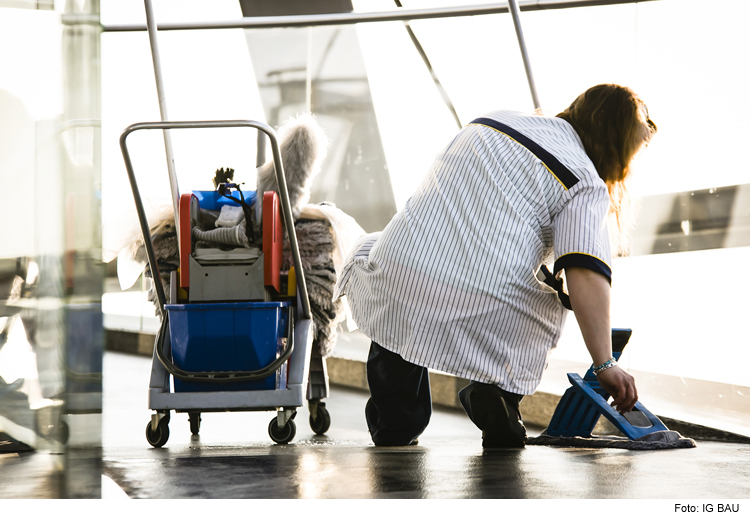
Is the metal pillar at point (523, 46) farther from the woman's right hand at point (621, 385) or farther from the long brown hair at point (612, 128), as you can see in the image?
the woman's right hand at point (621, 385)

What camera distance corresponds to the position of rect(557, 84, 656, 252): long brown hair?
1.58 meters

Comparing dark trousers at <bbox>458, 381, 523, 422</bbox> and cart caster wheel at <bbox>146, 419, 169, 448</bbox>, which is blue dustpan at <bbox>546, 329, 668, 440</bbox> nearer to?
dark trousers at <bbox>458, 381, 523, 422</bbox>

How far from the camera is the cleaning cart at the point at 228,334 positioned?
2.08 meters

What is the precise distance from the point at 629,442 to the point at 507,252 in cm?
54

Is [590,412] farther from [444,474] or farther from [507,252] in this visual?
[444,474]

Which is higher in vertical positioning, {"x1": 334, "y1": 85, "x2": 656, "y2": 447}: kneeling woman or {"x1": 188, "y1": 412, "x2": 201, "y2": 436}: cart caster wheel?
{"x1": 334, "y1": 85, "x2": 656, "y2": 447}: kneeling woman

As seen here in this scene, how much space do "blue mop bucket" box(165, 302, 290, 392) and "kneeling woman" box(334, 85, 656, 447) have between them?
568 mm

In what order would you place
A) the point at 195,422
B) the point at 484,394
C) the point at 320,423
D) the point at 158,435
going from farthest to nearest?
the point at 320,423 → the point at 195,422 → the point at 158,435 → the point at 484,394

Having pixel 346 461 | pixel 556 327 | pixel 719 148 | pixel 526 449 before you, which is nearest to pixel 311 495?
pixel 346 461

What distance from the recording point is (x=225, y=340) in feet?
6.97

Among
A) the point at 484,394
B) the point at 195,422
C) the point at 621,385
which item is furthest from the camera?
the point at 195,422

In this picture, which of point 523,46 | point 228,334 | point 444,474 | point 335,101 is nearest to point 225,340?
point 228,334

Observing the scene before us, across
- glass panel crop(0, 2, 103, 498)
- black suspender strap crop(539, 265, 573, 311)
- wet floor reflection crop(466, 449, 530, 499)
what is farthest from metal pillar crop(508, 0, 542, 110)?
glass panel crop(0, 2, 103, 498)
